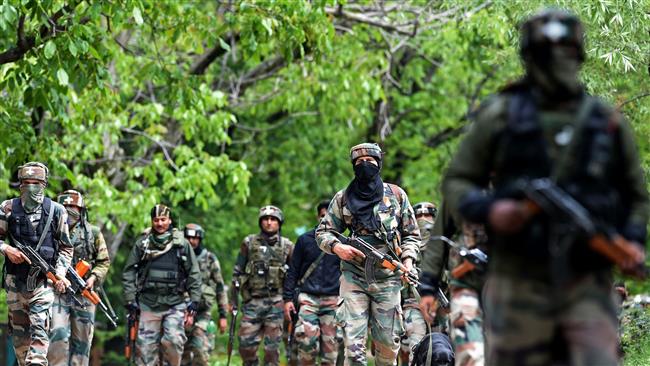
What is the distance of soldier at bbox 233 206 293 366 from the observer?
18.5 metres

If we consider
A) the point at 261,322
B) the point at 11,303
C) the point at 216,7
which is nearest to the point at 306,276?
the point at 261,322

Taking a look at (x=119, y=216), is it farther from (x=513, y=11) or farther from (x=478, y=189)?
(x=478, y=189)

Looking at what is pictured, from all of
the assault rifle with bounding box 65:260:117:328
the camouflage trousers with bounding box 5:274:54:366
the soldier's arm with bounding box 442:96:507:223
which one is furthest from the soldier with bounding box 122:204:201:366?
the soldier's arm with bounding box 442:96:507:223

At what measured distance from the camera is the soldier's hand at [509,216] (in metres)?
6.06

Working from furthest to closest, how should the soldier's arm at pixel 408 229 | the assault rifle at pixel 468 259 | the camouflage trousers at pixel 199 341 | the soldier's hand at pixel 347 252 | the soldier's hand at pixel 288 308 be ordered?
1. the camouflage trousers at pixel 199 341
2. the soldier's hand at pixel 288 308
3. the soldier's arm at pixel 408 229
4. the soldier's hand at pixel 347 252
5. the assault rifle at pixel 468 259

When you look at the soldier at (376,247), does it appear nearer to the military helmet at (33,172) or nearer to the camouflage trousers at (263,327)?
the military helmet at (33,172)

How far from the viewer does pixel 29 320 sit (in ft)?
48.2

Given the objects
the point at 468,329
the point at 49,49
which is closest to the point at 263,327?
the point at 49,49

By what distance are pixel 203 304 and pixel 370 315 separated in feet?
23.4

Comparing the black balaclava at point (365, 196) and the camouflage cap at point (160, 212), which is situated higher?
the camouflage cap at point (160, 212)

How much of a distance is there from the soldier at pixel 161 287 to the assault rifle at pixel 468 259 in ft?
29.5

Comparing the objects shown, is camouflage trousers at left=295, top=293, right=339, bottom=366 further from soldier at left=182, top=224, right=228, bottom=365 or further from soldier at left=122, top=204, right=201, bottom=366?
soldier at left=182, top=224, right=228, bottom=365

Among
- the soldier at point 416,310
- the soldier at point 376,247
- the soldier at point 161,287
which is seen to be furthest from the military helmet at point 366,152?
the soldier at point 161,287

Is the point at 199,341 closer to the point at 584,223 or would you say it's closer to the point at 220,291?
the point at 220,291
